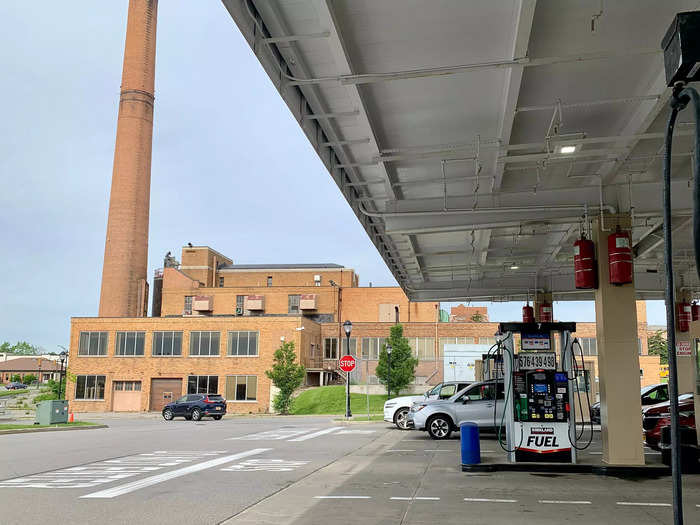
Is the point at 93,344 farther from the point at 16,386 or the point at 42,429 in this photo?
the point at 16,386

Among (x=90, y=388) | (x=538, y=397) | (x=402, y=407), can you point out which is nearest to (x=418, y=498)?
(x=538, y=397)

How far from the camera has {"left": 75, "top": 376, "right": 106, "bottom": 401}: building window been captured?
6106 cm

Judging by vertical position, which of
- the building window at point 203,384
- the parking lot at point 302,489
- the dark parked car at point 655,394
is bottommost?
the parking lot at point 302,489

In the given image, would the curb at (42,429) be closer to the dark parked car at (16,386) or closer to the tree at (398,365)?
the tree at (398,365)

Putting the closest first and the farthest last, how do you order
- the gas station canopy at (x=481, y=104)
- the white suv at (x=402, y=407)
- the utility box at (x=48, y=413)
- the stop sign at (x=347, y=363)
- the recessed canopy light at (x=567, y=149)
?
the gas station canopy at (x=481, y=104)
the recessed canopy light at (x=567, y=149)
the white suv at (x=402, y=407)
the utility box at (x=48, y=413)
the stop sign at (x=347, y=363)

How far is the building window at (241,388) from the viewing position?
59.3 metres

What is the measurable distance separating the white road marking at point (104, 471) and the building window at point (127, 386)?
146 ft

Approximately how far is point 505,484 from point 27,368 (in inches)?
4827

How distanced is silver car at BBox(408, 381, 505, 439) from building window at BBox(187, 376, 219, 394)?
40.6 meters

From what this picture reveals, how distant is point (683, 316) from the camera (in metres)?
25.5

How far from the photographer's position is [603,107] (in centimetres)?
1130

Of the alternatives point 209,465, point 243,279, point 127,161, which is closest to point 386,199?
point 209,465

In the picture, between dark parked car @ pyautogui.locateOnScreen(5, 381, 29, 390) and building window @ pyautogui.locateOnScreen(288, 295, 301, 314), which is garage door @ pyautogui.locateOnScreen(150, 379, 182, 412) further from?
dark parked car @ pyautogui.locateOnScreen(5, 381, 29, 390)

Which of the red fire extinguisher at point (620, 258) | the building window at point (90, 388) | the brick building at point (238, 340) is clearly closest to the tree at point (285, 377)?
the brick building at point (238, 340)
